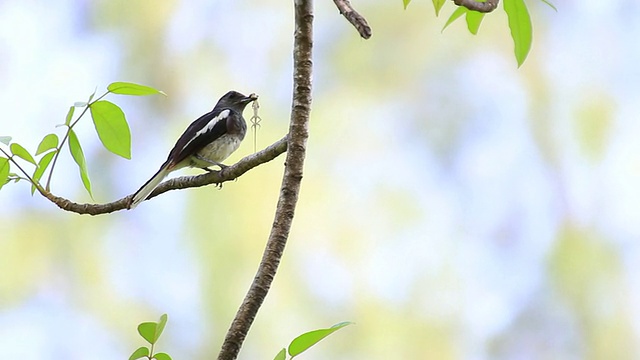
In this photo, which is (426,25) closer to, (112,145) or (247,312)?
(112,145)

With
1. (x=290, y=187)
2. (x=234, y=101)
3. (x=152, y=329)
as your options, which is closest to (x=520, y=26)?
(x=290, y=187)

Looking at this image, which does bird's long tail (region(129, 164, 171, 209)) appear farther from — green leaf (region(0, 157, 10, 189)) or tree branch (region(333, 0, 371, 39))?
tree branch (region(333, 0, 371, 39))

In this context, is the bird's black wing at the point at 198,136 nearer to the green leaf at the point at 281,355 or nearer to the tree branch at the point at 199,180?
the tree branch at the point at 199,180

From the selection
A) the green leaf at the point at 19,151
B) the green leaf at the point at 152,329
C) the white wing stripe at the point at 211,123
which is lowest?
the white wing stripe at the point at 211,123

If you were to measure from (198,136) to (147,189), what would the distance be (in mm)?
371

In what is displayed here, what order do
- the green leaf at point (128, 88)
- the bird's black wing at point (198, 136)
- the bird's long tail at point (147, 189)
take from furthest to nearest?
the bird's black wing at point (198, 136) < the bird's long tail at point (147, 189) < the green leaf at point (128, 88)

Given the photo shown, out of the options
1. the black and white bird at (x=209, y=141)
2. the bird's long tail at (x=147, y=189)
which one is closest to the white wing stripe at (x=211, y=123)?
the black and white bird at (x=209, y=141)

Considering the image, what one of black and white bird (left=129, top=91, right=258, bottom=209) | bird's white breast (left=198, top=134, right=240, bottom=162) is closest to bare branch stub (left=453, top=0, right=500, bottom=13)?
black and white bird (left=129, top=91, right=258, bottom=209)

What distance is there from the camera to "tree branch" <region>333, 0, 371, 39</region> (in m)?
0.41

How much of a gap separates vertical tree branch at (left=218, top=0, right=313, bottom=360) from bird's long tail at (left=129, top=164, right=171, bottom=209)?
28cm

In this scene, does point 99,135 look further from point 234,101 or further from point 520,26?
point 234,101

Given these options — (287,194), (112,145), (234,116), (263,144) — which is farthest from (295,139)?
(263,144)

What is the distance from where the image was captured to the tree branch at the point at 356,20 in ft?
1.34

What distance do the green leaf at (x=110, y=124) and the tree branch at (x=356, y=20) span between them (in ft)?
0.56
